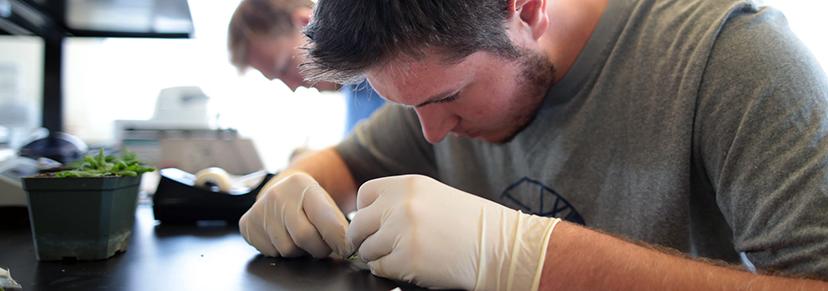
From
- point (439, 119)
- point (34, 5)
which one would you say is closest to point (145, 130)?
point (34, 5)

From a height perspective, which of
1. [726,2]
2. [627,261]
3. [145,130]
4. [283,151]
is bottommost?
[283,151]

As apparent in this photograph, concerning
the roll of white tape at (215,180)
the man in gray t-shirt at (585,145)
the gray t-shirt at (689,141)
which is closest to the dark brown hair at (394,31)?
the man in gray t-shirt at (585,145)

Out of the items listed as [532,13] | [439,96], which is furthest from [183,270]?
[532,13]

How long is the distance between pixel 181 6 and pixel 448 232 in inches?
45.4

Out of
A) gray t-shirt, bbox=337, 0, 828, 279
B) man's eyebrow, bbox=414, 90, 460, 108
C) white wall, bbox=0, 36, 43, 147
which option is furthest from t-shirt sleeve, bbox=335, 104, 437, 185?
white wall, bbox=0, 36, 43, 147

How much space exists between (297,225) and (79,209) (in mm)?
269

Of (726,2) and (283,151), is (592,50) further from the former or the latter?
(283,151)

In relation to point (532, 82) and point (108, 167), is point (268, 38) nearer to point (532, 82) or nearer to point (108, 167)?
point (532, 82)

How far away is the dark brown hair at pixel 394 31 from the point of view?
0.85 meters

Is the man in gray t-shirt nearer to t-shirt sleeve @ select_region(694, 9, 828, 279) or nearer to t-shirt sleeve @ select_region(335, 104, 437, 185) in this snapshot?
t-shirt sleeve @ select_region(694, 9, 828, 279)

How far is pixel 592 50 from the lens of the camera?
109 cm

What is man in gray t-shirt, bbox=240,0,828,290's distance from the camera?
2.40 feet

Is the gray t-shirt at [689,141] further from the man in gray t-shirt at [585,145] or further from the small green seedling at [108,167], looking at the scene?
the small green seedling at [108,167]

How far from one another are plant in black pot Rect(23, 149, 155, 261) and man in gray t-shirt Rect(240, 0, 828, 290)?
0.67 ft
